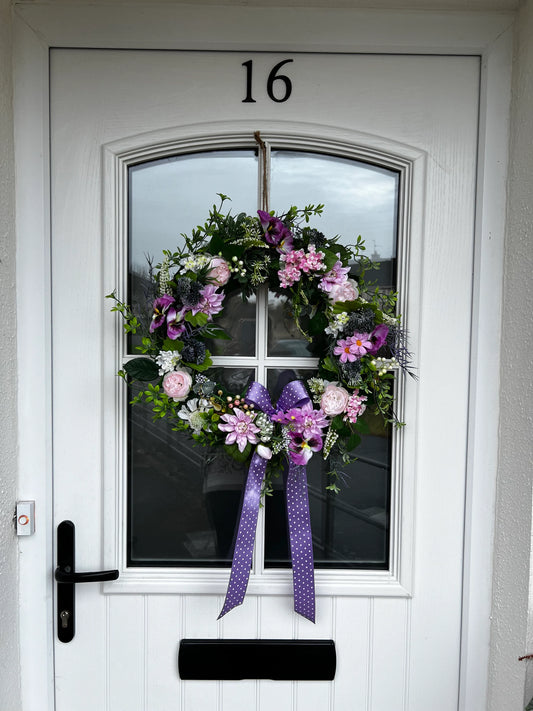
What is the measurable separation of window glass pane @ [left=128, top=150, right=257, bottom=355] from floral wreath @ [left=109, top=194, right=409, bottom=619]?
77 mm

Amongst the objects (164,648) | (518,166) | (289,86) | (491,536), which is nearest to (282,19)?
(289,86)

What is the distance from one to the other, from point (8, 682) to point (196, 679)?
441 mm

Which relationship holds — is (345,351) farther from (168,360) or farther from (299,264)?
(168,360)

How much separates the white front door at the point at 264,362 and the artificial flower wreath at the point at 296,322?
0.13m

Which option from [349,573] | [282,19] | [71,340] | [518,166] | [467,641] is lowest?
[467,641]

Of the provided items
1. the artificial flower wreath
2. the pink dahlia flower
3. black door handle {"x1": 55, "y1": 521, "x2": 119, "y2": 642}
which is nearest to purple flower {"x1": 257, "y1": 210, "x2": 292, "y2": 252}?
the artificial flower wreath

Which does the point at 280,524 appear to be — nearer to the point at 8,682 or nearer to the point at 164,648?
the point at 164,648

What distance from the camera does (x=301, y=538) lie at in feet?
3.76

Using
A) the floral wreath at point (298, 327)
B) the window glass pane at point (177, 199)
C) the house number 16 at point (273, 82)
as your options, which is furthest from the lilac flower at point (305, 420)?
the house number 16 at point (273, 82)

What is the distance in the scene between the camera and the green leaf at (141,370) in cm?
112

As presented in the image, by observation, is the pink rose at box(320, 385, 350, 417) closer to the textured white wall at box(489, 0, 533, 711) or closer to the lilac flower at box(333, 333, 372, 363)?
the lilac flower at box(333, 333, 372, 363)

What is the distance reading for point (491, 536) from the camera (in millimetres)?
1201

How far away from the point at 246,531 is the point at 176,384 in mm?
377

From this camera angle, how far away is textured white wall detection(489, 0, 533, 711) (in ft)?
3.54
